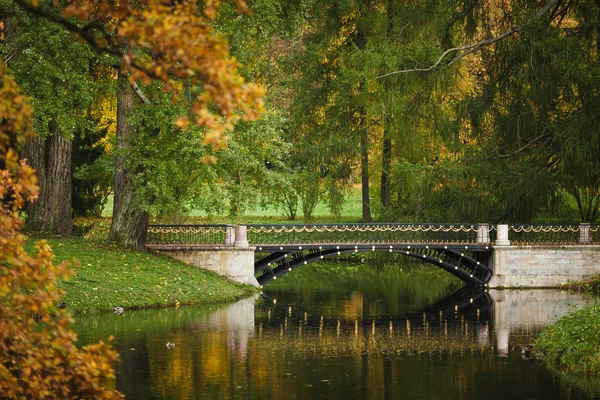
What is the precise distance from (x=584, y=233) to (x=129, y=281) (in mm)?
14782

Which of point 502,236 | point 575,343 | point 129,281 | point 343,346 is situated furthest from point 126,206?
point 575,343

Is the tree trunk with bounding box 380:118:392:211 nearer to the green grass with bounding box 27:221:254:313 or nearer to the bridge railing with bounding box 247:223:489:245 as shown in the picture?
the bridge railing with bounding box 247:223:489:245

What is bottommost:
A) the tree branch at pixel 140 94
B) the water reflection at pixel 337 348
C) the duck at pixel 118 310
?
the water reflection at pixel 337 348

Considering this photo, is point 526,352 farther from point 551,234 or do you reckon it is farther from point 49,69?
point 551,234

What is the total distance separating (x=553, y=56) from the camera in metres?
32.1

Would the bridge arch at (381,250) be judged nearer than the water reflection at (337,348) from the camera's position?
No

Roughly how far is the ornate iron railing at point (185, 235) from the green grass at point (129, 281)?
1.32 meters

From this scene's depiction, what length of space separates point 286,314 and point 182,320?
3.56 metres

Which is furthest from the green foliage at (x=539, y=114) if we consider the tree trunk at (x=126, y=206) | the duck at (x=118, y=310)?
the duck at (x=118, y=310)

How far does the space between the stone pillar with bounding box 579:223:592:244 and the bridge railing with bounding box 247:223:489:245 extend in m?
2.96

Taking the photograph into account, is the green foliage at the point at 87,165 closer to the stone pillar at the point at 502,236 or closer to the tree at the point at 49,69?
the tree at the point at 49,69

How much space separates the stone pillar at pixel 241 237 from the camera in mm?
32531

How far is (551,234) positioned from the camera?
3484 centimetres

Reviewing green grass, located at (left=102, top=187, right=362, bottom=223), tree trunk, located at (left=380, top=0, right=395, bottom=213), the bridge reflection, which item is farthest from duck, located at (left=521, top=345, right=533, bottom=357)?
green grass, located at (left=102, top=187, right=362, bottom=223)
